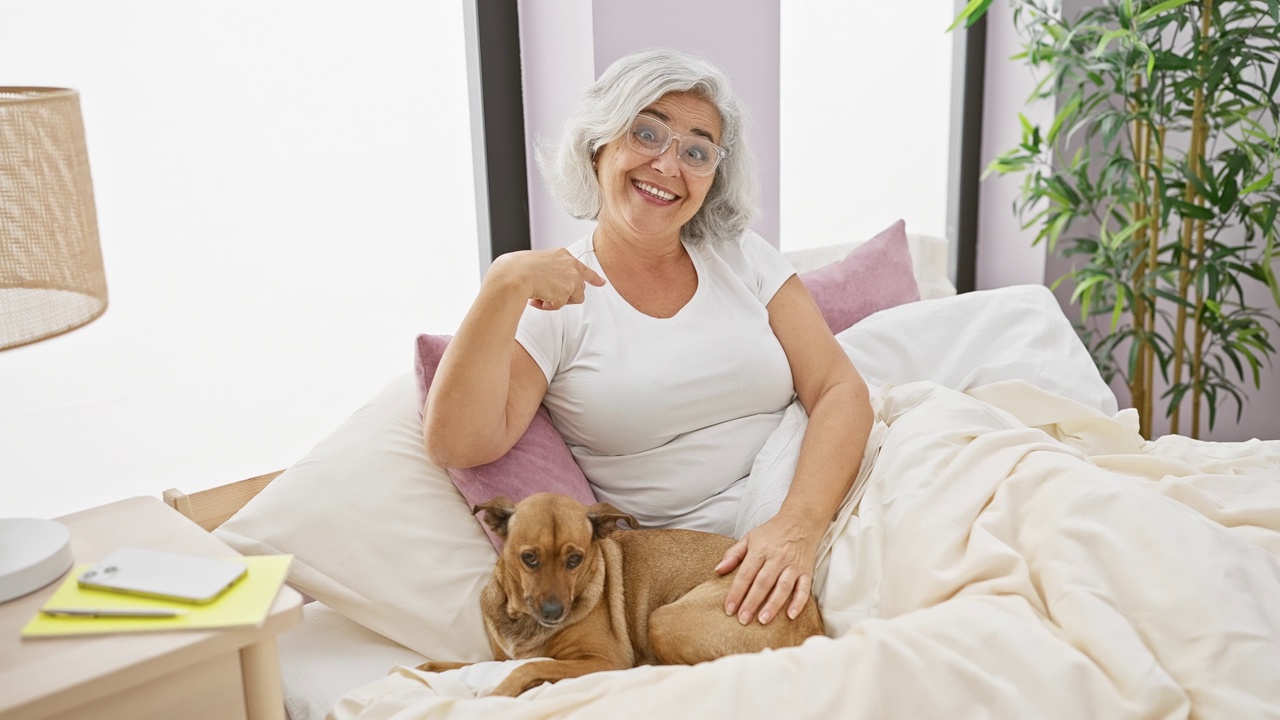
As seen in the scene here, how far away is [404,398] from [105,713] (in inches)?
32.5

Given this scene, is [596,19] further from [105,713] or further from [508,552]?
[105,713]

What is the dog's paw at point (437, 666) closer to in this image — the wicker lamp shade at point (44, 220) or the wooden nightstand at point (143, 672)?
the wooden nightstand at point (143, 672)

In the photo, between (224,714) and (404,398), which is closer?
(224,714)

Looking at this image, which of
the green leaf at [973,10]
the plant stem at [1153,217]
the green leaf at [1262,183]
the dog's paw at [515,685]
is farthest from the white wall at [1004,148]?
the dog's paw at [515,685]

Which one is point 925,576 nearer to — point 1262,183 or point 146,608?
point 146,608

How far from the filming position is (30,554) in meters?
1.07

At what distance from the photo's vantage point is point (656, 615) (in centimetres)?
143

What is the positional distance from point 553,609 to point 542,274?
0.49 meters

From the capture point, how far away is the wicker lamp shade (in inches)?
38.4

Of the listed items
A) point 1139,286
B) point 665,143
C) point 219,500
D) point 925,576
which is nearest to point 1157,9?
point 1139,286

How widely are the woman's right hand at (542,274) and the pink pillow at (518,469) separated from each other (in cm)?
25

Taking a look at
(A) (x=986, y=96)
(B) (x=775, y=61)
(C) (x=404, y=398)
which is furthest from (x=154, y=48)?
(A) (x=986, y=96)

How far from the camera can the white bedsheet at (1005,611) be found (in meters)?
1.06

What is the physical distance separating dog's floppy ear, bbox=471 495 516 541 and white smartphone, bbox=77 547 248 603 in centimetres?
42
